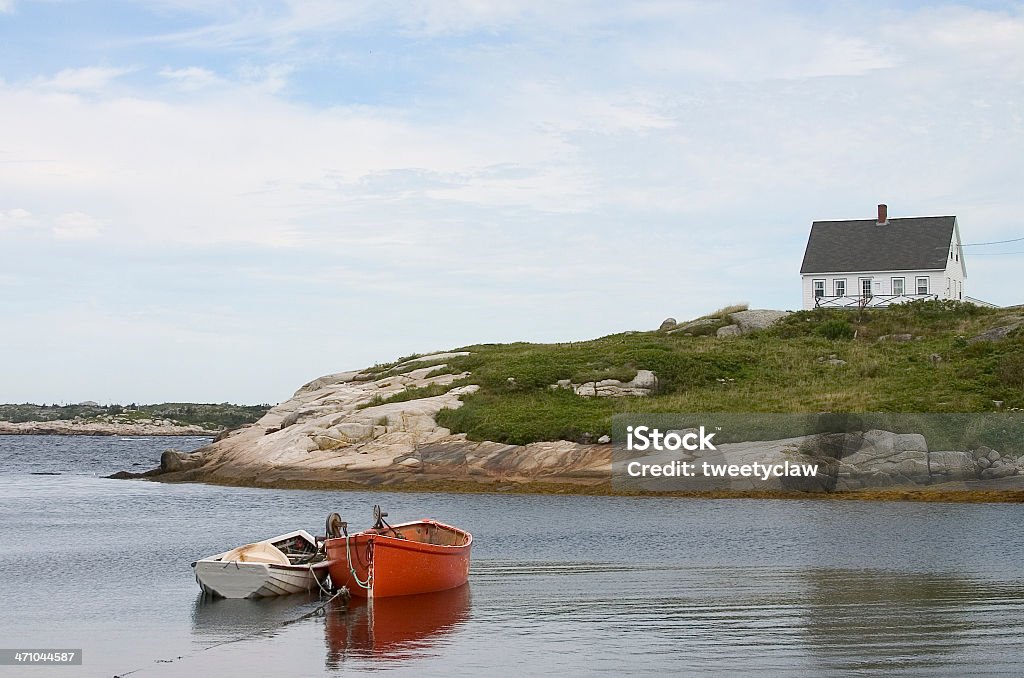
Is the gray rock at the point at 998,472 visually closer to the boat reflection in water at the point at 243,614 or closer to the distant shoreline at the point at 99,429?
the boat reflection in water at the point at 243,614

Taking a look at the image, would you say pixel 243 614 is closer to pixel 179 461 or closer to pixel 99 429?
pixel 179 461

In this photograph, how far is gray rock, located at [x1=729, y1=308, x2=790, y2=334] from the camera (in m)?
83.7

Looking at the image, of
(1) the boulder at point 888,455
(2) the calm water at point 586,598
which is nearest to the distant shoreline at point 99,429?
(2) the calm water at point 586,598

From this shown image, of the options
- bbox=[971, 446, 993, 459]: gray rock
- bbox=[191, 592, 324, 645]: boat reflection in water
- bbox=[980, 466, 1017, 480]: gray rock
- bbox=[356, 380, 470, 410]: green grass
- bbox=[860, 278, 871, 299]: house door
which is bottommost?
bbox=[191, 592, 324, 645]: boat reflection in water

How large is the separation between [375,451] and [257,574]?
30.6m

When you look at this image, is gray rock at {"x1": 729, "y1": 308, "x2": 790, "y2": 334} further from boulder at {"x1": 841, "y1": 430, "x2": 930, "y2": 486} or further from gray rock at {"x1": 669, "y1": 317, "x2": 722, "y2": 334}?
boulder at {"x1": 841, "y1": 430, "x2": 930, "y2": 486}

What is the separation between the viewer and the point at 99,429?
176750mm

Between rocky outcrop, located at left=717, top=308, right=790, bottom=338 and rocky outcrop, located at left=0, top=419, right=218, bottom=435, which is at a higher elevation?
rocky outcrop, located at left=717, top=308, right=790, bottom=338

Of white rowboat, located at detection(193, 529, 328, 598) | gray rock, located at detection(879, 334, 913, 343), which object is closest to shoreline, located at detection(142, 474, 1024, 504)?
white rowboat, located at detection(193, 529, 328, 598)

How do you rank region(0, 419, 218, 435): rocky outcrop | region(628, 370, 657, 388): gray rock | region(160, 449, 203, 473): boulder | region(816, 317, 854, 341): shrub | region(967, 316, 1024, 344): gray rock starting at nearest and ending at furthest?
region(628, 370, 657, 388): gray rock, region(160, 449, 203, 473): boulder, region(967, 316, 1024, 344): gray rock, region(816, 317, 854, 341): shrub, region(0, 419, 218, 435): rocky outcrop

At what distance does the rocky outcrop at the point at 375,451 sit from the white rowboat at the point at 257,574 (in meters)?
25.6

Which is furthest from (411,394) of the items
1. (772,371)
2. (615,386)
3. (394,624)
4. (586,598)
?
(394,624)

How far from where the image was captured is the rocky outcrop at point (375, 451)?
5528 centimetres

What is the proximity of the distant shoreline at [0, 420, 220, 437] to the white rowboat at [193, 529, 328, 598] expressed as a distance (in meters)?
141
